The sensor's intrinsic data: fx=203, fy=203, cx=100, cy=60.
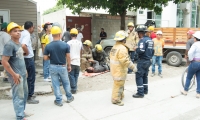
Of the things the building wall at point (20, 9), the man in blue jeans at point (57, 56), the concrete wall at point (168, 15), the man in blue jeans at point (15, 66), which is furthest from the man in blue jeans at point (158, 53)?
the concrete wall at point (168, 15)

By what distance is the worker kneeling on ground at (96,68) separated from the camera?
7.67 metres

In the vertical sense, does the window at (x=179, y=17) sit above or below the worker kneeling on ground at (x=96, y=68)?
above

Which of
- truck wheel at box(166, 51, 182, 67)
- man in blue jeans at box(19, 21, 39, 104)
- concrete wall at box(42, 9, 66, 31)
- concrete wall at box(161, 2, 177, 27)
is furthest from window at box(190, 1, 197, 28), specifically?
man in blue jeans at box(19, 21, 39, 104)

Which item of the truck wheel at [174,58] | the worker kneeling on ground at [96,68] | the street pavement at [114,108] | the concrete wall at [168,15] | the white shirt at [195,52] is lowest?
the street pavement at [114,108]

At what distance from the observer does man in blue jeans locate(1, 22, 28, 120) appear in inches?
135

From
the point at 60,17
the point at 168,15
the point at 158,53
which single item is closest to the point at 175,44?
the point at 158,53

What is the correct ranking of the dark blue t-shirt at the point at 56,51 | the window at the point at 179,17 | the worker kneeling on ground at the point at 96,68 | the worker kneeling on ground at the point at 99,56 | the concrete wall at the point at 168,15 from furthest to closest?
the window at the point at 179,17, the concrete wall at the point at 168,15, the worker kneeling on ground at the point at 99,56, the worker kneeling on ground at the point at 96,68, the dark blue t-shirt at the point at 56,51

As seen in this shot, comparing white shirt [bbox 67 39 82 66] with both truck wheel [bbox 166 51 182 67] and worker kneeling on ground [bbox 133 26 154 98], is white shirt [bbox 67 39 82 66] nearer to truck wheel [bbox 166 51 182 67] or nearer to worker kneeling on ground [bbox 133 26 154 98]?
worker kneeling on ground [bbox 133 26 154 98]

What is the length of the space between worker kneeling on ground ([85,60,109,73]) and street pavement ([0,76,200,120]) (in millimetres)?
1991

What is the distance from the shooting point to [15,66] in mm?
3609

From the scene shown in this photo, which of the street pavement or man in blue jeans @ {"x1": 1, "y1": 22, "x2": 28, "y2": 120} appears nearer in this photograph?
man in blue jeans @ {"x1": 1, "y1": 22, "x2": 28, "y2": 120}

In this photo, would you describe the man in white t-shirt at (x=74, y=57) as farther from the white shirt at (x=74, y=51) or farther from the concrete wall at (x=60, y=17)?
the concrete wall at (x=60, y=17)

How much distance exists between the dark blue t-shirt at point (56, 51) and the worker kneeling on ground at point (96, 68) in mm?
3246

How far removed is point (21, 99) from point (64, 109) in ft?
3.46
